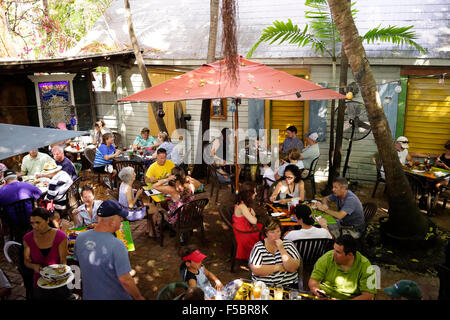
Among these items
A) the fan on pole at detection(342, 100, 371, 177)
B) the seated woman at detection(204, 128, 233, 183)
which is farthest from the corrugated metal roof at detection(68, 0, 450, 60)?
the seated woman at detection(204, 128, 233, 183)

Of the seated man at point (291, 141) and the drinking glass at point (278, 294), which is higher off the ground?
the seated man at point (291, 141)

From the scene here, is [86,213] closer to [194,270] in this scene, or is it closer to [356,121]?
[194,270]

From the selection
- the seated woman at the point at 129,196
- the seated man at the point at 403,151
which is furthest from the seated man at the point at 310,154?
the seated woman at the point at 129,196

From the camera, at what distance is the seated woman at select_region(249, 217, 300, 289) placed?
4.22m

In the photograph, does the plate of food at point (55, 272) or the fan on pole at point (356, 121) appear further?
the fan on pole at point (356, 121)

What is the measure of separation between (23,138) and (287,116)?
7.41 m

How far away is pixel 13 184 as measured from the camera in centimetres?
611

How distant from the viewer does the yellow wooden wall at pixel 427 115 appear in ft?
30.8

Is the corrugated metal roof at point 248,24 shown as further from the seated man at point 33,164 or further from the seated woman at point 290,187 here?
the seated man at point 33,164

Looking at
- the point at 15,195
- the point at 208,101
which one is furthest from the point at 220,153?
the point at 15,195

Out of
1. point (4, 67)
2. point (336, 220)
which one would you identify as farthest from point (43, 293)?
point (4, 67)

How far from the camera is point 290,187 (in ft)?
21.6

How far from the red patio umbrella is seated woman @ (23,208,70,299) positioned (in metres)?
2.58

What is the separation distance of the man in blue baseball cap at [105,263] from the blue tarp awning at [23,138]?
228 cm
